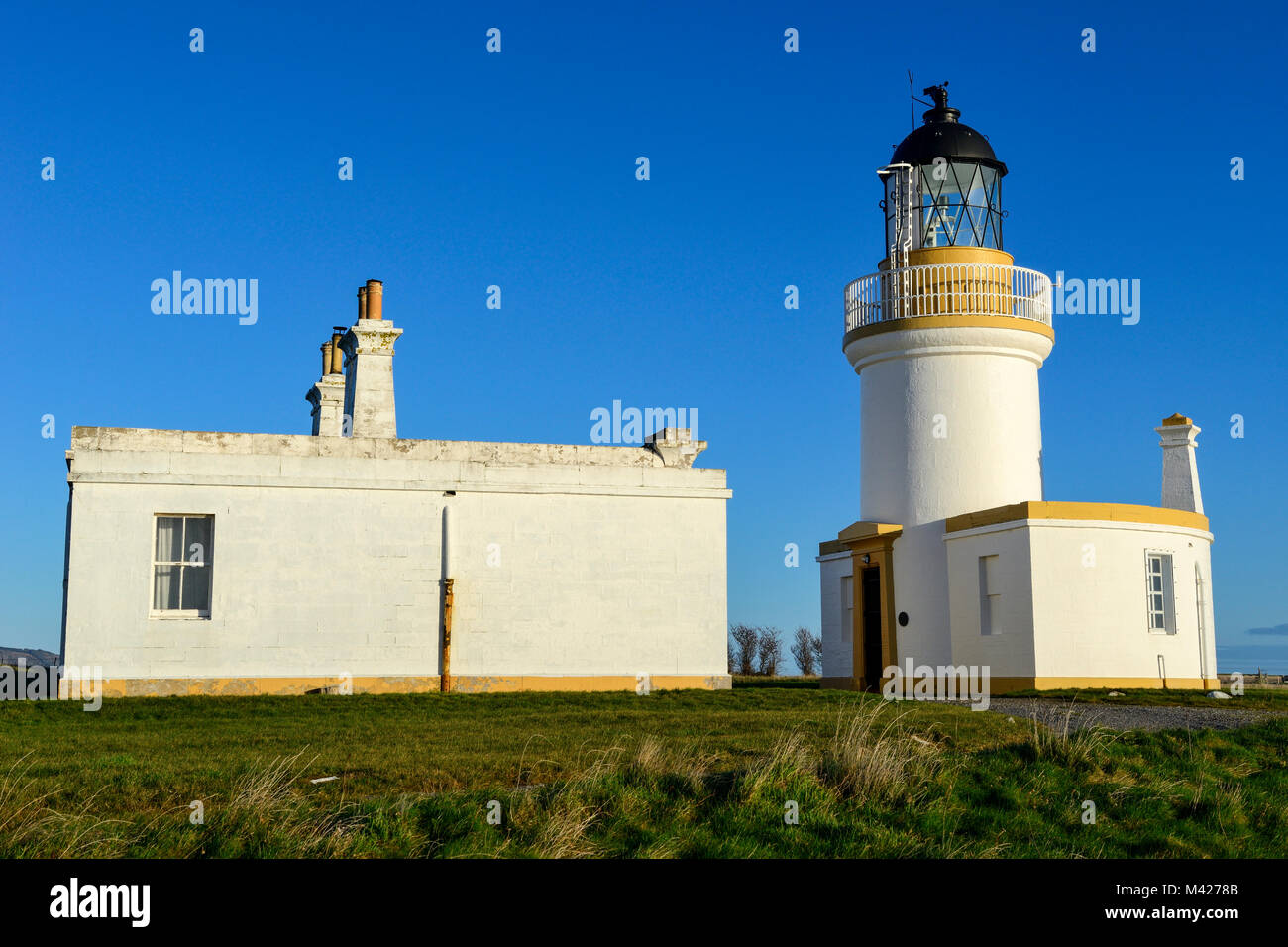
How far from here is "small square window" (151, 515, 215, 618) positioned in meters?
20.4

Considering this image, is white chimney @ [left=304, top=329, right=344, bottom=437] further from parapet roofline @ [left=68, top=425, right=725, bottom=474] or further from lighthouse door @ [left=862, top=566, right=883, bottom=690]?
lighthouse door @ [left=862, top=566, right=883, bottom=690]

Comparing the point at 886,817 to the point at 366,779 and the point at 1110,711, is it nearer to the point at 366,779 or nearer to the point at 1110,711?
the point at 366,779

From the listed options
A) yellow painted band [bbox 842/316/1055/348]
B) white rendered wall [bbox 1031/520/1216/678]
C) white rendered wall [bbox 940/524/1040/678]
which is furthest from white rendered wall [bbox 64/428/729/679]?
white rendered wall [bbox 1031/520/1216/678]

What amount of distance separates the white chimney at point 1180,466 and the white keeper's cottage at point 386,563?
1031 centimetres

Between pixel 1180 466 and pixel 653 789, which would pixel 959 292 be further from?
pixel 653 789

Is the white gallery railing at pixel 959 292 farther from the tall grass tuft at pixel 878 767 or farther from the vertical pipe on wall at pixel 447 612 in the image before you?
the tall grass tuft at pixel 878 767

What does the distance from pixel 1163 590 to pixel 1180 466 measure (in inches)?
194

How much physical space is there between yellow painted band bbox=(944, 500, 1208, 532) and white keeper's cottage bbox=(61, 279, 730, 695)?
4783 millimetres

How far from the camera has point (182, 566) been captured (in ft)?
67.4

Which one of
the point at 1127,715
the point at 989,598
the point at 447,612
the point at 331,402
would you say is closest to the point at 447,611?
the point at 447,612

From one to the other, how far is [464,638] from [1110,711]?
34.1 ft
